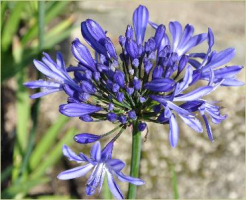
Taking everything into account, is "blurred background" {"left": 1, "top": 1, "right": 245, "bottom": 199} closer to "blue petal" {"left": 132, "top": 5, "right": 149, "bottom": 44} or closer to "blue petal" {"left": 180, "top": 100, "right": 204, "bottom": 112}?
"blue petal" {"left": 132, "top": 5, "right": 149, "bottom": 44}

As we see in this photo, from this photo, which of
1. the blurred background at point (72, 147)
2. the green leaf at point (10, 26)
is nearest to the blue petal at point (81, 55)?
the blurred background at point (72, 147)

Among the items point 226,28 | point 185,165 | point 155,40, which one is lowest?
point 185,165

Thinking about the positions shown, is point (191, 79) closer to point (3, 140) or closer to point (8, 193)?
point (8, 193)

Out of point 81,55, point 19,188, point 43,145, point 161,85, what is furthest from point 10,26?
point 161,85

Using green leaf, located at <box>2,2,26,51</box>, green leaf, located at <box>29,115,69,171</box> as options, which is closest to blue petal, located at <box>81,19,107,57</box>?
green leaf, located at <box>29,115,69,171</box>

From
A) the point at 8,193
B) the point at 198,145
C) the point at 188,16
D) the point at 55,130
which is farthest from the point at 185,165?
the point at 188,16

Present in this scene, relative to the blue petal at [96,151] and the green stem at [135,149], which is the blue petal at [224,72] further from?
the blue petal at [96,151]

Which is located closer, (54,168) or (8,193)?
(8,193)
